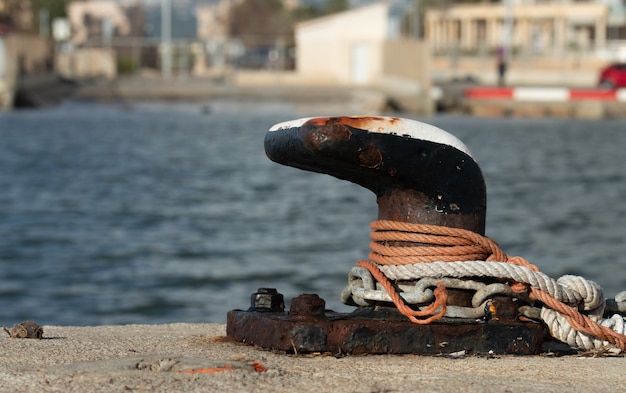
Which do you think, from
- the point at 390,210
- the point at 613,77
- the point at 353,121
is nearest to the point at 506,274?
the point at 390,210

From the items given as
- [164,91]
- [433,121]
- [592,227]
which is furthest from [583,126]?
[592,227]

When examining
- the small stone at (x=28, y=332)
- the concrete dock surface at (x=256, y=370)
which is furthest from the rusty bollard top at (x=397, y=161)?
the small stone at (x=28, y=332)

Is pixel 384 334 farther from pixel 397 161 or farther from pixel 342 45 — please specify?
pixel 342 45

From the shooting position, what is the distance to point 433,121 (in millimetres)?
41312

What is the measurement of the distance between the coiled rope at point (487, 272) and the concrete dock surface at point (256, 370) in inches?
4.2

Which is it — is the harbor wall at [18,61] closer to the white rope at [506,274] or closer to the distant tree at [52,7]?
the distant tree at [52,7]

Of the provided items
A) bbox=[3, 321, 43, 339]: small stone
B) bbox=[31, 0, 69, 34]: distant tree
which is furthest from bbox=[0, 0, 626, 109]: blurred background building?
bbox=[3, 321, 43, 339]: small stone

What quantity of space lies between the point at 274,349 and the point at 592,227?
626 inches

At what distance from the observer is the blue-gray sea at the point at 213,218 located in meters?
12.9

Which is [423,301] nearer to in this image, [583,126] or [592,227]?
[592,227]

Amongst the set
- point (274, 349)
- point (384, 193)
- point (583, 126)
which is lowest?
point (583, 126)

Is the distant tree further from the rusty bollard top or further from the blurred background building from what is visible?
the rusty bollard top

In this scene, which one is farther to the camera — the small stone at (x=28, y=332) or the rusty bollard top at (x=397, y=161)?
the small stone at (x=28, y=332)

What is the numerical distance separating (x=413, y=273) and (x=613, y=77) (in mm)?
44737
